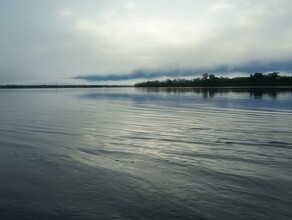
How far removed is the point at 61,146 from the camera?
16.2 metres

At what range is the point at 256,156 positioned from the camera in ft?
44.3

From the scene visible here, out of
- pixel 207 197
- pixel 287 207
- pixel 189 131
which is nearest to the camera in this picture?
pixel 287 207

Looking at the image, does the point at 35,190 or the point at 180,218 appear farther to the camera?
the point at 35,190

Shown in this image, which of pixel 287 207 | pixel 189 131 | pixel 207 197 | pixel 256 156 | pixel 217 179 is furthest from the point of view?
pixel 189 131

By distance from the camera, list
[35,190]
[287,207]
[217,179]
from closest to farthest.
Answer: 1. [287,207]
2. [35,190]
3. [217,179]

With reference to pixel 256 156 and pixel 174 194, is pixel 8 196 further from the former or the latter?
pixel 256 156

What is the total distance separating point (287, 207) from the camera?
8.12 metres

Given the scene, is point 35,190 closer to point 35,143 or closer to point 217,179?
point 217,179

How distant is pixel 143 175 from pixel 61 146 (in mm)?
6630

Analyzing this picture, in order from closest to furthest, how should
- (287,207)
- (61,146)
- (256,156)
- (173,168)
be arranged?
(287,207)
(173,168)
(256,156)
(61,146)

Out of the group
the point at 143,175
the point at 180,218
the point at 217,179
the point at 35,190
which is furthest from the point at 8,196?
the point at 217,179

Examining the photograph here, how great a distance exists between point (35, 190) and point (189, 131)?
12.6 meters

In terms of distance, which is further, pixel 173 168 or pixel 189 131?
pixel 189 131

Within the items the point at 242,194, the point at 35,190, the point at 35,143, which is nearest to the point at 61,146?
the point at 35,143
